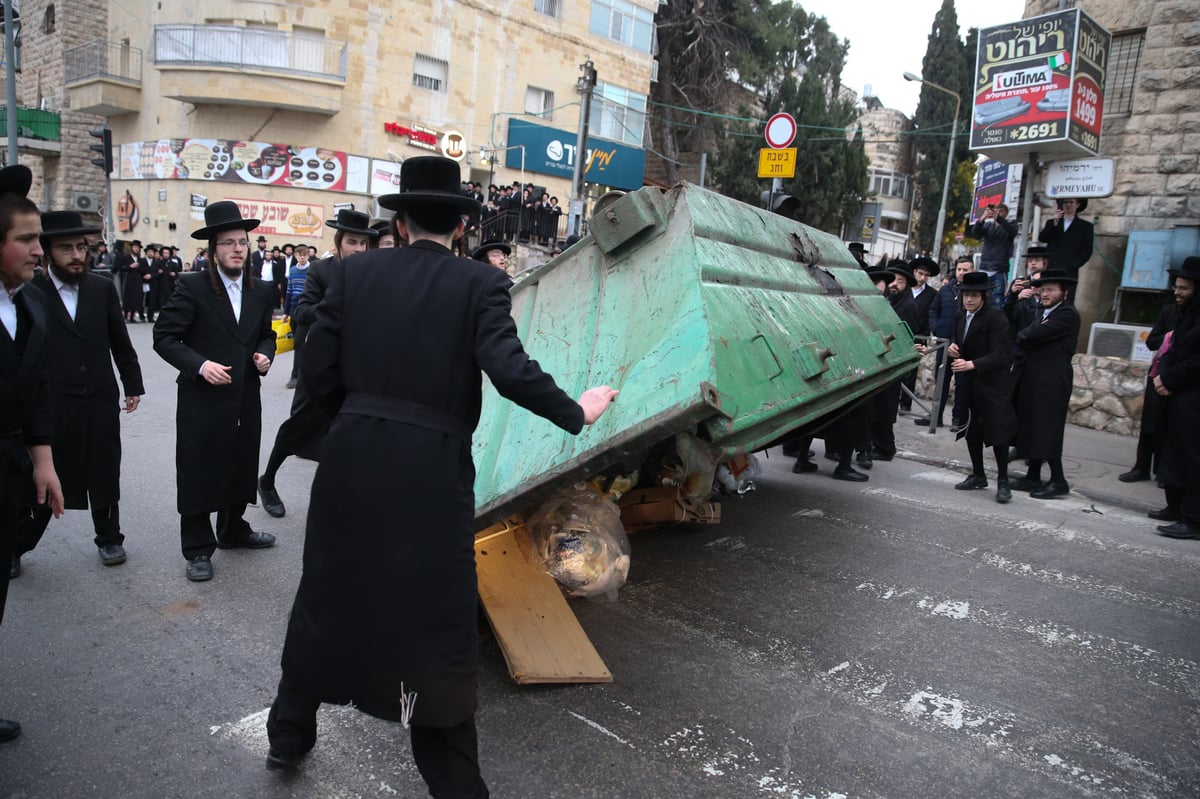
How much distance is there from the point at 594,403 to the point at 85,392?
2990 mm

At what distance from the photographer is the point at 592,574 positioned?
342cm

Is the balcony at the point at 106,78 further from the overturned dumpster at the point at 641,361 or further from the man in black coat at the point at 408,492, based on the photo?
the man in black coat at the point at 408,492

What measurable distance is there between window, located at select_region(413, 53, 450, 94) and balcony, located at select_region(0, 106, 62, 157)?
14.8 meters

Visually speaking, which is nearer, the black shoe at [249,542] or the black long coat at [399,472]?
the black long coat at [399,472]

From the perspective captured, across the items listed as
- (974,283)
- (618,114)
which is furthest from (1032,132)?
(618,114)

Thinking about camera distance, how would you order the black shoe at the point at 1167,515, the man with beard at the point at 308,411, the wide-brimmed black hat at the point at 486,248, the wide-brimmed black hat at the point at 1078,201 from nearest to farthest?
the man with beard at the point at 308,411
the black shoe at the point at 1167,515
the wide-brimmed black hat at the point at 486,248
the wide-brimmed black hat at the point at 1078,201

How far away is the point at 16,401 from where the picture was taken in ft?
8.41

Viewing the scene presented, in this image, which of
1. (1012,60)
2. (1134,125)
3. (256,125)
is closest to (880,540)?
(1012,60)

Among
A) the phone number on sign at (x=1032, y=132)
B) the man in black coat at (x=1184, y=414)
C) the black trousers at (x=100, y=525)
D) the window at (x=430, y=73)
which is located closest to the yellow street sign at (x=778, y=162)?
the phone number on sign at (x=1032, y=132)

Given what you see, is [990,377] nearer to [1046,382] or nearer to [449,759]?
[1046,382]

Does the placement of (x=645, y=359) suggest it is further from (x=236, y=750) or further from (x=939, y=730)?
(x=236, y=750)

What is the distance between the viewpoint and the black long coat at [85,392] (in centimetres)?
396

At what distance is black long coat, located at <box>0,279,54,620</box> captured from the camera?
8.30ft

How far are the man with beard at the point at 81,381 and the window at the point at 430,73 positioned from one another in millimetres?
23120
